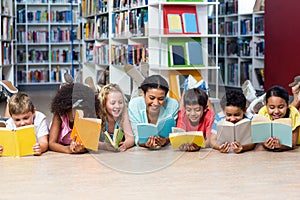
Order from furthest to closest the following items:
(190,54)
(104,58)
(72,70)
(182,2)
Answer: (72,70) < (104,58) < (182,2) < (190,54)

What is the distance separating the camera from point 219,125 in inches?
120

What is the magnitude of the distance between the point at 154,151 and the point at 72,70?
7.78m

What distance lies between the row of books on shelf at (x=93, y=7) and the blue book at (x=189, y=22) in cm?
206

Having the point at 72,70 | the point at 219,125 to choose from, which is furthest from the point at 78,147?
the point at 72,70

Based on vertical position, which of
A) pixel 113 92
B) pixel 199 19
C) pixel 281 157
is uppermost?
pixel 199 19

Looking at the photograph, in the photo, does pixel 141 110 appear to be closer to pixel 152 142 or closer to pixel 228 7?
pixel 152 142

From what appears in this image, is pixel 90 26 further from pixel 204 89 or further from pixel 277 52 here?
pixel 204 89

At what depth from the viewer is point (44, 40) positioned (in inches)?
426

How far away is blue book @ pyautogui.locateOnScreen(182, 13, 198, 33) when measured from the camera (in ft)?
17.8

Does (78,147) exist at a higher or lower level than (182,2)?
lower

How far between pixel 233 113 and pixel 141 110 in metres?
0.48

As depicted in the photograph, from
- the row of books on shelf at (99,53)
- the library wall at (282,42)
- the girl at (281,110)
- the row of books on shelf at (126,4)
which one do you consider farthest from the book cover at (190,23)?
the girl at (281,110)

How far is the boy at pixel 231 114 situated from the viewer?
121 inches

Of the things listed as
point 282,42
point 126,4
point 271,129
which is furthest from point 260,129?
point 126,4
